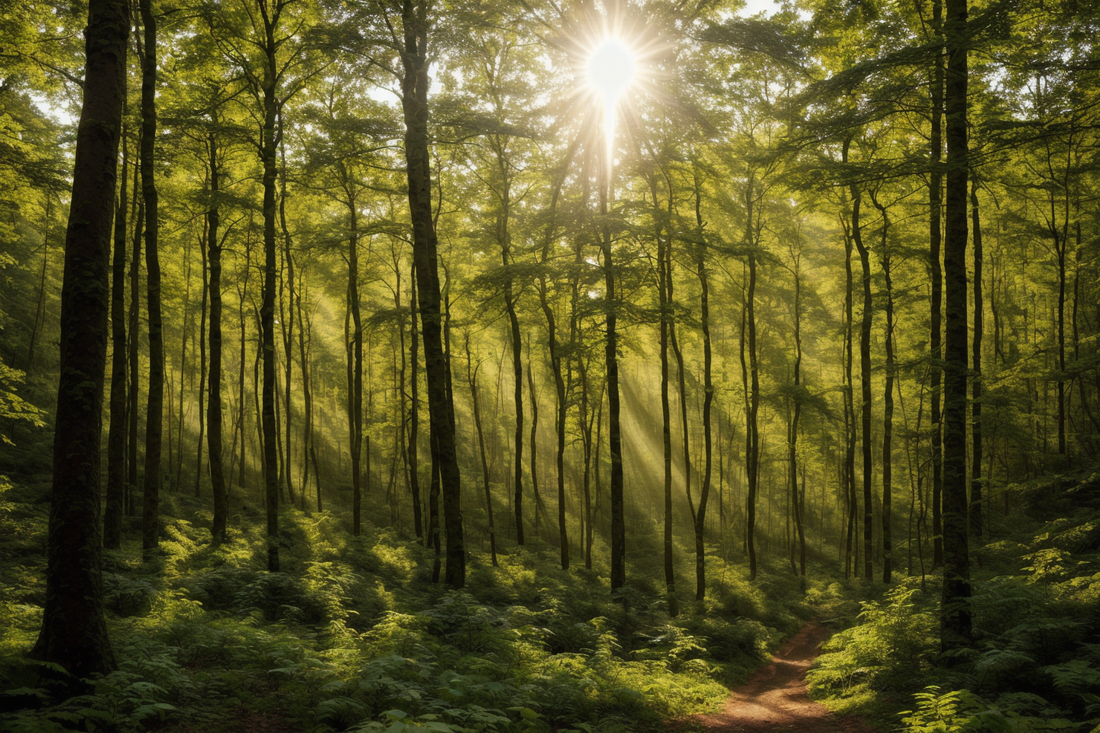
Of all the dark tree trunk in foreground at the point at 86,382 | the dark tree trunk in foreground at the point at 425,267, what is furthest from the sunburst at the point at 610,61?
the dark tree trunk in foreground at the point at 86,382

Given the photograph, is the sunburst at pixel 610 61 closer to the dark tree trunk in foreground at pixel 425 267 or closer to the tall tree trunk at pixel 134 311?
the dark tree trunk in foreground at pixel 425 267

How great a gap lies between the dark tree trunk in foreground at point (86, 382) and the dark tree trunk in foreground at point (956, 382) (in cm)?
1072

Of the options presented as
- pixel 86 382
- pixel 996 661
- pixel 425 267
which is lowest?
pixel 996 661

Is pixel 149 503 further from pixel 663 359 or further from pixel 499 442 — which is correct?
pixel 499 442

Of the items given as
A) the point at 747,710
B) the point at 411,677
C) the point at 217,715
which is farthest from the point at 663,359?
the point at 217,715

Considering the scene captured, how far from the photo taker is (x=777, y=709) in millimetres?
9234

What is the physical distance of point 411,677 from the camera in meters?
6.38

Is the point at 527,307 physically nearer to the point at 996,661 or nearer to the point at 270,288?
the point at 270,288

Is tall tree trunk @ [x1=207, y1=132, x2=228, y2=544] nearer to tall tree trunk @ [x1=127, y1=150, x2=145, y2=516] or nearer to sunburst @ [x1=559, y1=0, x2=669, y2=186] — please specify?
tall tree trunk @ [x1=127, y1=150, x2=145, y2=516]

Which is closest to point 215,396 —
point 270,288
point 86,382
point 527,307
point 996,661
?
point 270,288

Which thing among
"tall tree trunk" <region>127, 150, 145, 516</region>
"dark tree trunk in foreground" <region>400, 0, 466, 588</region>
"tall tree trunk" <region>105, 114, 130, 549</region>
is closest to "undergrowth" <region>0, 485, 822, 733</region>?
"tall tree trunk" <region>105, 114, 130, 549</region>

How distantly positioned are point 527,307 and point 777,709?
1525 centimetres

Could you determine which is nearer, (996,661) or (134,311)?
(996,661)

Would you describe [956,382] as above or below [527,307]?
below
